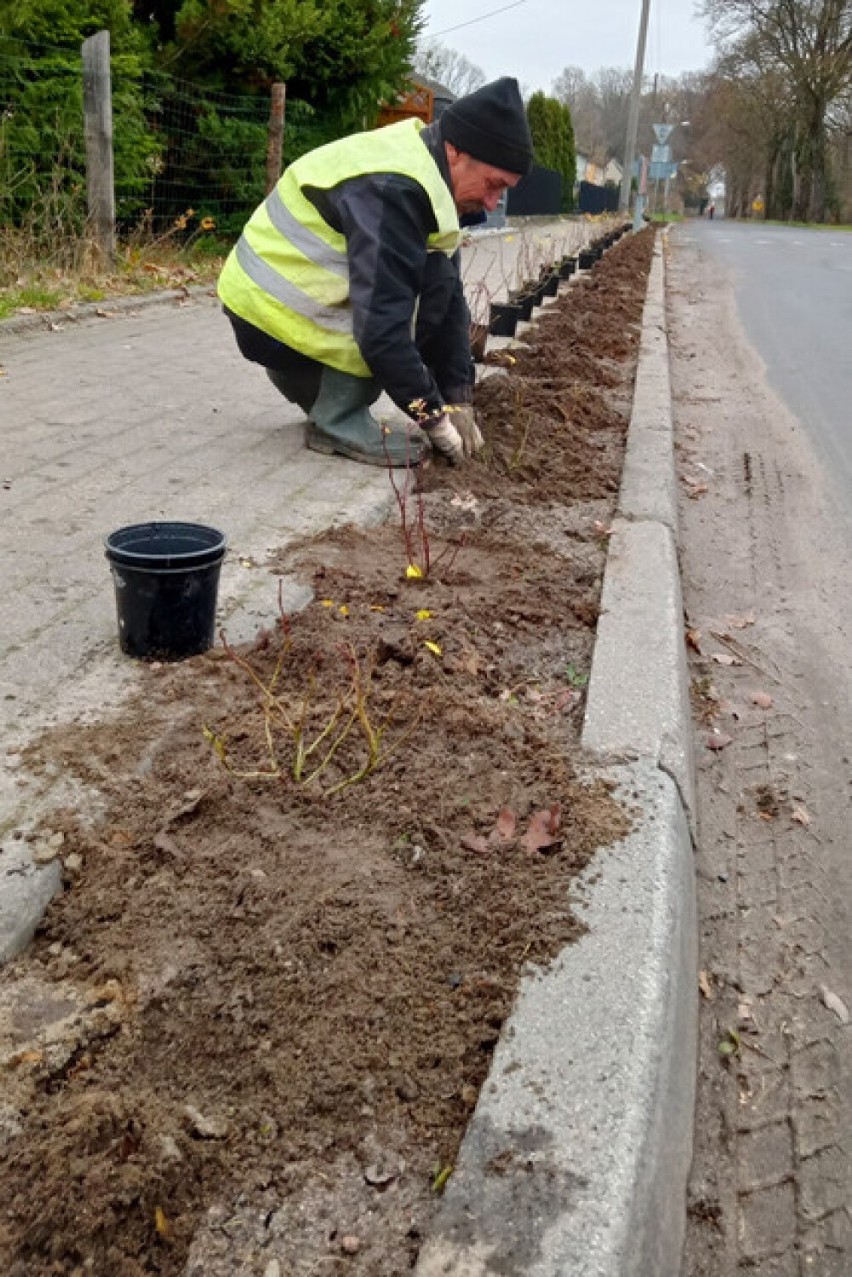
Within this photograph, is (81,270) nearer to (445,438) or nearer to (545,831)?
(445,438)

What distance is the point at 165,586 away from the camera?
2.84 meters

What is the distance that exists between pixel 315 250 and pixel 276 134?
324 inches

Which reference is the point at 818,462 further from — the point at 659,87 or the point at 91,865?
the point at 659,87

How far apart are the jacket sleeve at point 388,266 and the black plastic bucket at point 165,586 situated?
149 centimetres

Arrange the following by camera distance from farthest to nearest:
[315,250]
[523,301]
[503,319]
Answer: [523,301]
[503,319]
[315,250]

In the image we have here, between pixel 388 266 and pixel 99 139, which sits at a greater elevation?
pixel 99 139

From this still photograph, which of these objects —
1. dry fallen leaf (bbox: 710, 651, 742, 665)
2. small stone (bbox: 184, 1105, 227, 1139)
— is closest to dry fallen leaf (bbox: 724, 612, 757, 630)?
dry fallen leaf (bbox: 710, 651, 742, 665)

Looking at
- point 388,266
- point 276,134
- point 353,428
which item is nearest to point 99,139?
Answer: point 276,134

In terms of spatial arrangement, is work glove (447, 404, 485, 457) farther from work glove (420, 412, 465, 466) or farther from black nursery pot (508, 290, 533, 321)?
black nursery pot (508, 290, 533, 321)

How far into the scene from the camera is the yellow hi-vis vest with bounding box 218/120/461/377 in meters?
4.16

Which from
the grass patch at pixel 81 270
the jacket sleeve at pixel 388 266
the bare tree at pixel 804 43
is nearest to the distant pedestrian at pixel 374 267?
the jacket sleeve at pixel 388 266

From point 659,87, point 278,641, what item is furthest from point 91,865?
point 659,87

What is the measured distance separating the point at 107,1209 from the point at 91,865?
2.49 feet

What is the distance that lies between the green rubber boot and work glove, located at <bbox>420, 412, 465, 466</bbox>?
152 millimetres
